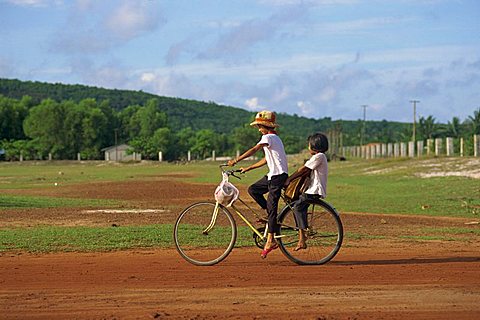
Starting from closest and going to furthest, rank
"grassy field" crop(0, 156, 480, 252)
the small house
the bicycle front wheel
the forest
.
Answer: the bicycle front wheel
"grassy field" crop(0, 156, 480, 252)
the forest
the small house

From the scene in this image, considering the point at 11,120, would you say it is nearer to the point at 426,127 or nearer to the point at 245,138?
the point at 245,138

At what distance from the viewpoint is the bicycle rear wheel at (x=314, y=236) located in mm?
10203

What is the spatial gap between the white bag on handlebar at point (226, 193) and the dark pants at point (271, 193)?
0.77 ft

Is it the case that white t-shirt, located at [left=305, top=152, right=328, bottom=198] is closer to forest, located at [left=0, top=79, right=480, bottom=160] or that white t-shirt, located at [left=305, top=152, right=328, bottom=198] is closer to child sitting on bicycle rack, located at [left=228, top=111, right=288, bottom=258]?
child sitting on bicycle rack, located at [left=228, top=111, right=288, bottom=258]

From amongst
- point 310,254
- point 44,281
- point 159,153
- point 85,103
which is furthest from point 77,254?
point 85,103

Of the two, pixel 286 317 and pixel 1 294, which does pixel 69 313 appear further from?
pixel 286 317

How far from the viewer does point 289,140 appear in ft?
482

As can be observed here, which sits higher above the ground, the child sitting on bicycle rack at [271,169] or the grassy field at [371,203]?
the child sitting on bicycle rack at [271,169]

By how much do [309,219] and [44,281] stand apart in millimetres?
3500

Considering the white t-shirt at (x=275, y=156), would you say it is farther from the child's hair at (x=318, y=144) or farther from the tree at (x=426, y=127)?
the tree at (x=426, y=127)

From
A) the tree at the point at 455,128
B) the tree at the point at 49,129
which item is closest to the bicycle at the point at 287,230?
the tree at the point at 455,128

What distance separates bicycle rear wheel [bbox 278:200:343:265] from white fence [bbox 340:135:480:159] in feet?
135

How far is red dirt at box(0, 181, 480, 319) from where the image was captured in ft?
23.5

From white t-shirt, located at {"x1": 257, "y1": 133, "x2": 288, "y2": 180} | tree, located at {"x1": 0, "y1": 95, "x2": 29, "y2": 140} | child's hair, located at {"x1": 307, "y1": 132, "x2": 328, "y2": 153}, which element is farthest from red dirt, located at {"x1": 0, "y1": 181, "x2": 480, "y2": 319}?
tree, located at {"x1": 0, "y1": 95, "x2": 29, "y2": 140}
